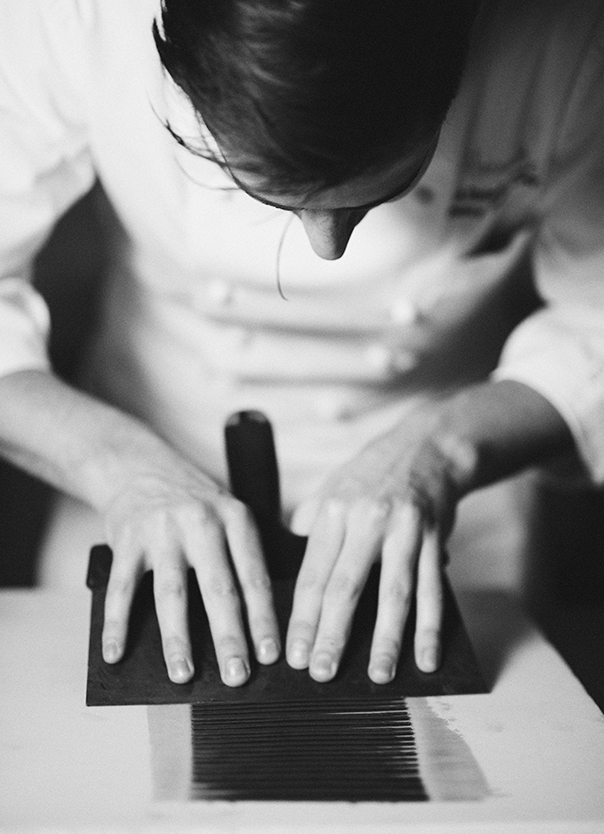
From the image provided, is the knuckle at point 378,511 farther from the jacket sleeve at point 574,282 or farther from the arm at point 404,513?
the jacket sleeve at point 574,282

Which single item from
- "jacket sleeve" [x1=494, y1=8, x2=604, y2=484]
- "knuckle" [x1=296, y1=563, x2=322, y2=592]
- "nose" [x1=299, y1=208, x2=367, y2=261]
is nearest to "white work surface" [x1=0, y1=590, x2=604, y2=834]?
"knuckle" [x1=296, y1=563, x2=322, y2=592]

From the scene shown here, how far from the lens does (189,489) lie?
30.0 inches

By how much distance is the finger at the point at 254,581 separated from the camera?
68 cm

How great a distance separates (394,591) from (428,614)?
0.10 feet

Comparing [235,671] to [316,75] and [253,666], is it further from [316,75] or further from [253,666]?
[316,75]

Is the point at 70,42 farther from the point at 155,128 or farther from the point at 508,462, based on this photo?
the point at 508,462

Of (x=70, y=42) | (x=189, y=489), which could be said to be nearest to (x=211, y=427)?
(x=189, y=489)

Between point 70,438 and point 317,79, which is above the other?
point 317,79

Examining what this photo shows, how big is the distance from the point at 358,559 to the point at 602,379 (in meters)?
0.35

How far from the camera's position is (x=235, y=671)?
25.9 inches

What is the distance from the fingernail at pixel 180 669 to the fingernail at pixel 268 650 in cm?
5

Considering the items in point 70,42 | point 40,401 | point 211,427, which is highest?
point 70,42

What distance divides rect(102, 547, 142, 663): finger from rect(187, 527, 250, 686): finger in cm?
5

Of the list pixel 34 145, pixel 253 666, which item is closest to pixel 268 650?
pixel 253 666
